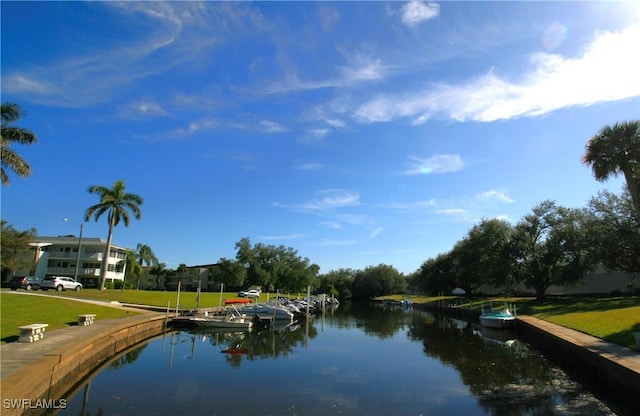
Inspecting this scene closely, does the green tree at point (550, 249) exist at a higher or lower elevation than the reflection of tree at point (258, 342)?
higher

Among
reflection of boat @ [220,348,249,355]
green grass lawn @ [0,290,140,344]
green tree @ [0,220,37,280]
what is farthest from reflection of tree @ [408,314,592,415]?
green tree @ [0,220,37,280]

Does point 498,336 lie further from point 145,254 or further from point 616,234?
point 145,254

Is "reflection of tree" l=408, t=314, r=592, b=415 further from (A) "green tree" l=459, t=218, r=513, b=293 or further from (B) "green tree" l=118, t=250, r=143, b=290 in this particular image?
(B) "green tree" l=118, t=250, r=143, b=290

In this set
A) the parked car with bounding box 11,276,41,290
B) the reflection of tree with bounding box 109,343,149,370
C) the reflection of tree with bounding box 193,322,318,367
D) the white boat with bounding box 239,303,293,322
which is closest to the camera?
the reflection of tree with bounding box 109,343,149,370

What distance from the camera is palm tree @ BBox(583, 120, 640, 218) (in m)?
26.3

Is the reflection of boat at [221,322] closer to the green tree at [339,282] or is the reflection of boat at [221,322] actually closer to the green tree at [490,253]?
the green tree at [490,253]

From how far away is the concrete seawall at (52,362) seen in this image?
1070 centimetres

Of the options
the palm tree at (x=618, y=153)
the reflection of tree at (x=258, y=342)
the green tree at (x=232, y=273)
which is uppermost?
the palm tree at (x=618, y=153)

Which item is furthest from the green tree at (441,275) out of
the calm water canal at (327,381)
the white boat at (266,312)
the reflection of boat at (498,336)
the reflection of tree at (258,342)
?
the calm water canal at (327,381)

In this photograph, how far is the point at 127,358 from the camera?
21141 mm

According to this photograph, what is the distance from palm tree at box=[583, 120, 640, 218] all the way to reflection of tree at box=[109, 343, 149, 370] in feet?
101

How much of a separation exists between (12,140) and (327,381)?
3033 centimetres

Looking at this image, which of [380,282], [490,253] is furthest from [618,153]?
[380,282]

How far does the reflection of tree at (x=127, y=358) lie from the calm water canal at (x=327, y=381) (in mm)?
47
